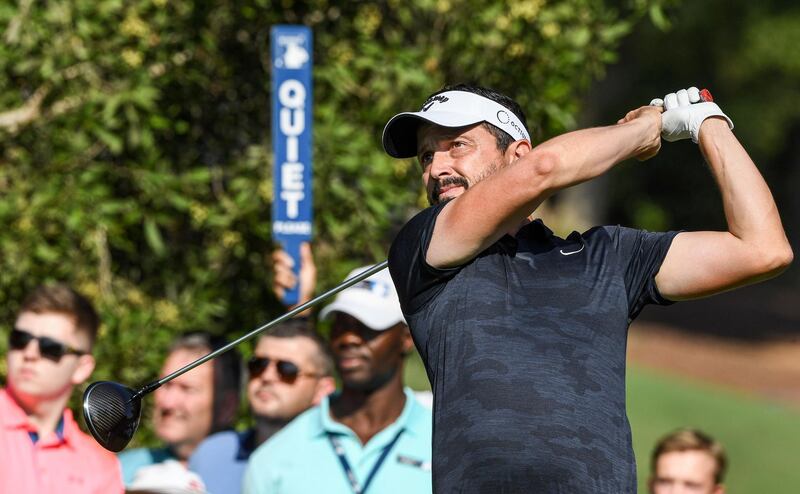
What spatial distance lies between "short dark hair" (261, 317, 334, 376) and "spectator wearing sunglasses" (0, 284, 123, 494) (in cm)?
86

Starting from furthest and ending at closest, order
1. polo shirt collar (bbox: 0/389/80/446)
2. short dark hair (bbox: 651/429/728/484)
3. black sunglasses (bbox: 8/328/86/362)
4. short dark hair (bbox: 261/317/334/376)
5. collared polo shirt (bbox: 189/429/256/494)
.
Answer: short dark hair (bbox: 261/317/334/376)
collared polo shirt (bbox: 189/429/256/494)
short dark hair (bbox: 651/429/728/484)
black sunglasses (bbox: 8/328/86/362)
polo shirt collar (bbox: 0/389/80/446)

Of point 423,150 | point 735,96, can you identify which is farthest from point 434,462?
point 735,96

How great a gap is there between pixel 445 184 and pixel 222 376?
2925 mm

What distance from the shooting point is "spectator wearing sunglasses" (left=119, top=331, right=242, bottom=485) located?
5.98 meters

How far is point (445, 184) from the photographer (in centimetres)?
367

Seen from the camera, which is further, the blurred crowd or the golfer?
the blurred crowd

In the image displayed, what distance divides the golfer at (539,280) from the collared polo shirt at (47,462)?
77.1 inches

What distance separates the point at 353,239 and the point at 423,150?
2.97 metres

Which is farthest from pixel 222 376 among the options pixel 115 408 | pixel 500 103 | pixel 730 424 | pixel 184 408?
pixel 730 424

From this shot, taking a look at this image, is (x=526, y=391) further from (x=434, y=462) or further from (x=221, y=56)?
(x=221, y=56)

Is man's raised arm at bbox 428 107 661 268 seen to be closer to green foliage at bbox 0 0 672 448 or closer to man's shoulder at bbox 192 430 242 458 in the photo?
man's shoulder at bbox 192 430 242 458

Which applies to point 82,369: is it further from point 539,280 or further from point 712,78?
point 712,78

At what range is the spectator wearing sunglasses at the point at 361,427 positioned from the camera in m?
5.24

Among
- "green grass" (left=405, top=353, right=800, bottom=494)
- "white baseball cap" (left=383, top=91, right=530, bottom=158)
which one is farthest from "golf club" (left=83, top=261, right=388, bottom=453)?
"green grass" (left=405, top=353, right=800, bottom=494)
